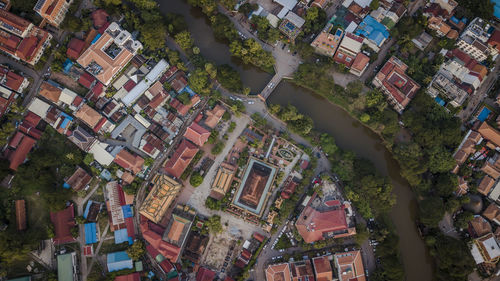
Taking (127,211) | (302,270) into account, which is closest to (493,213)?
(302,270)

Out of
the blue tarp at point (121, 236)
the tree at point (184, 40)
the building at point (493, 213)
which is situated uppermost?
the building at point (493, 213)

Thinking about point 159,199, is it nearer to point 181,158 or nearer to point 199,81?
A: point 181,158

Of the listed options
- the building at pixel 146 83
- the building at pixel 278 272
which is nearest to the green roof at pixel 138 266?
the building at pixel 278 272

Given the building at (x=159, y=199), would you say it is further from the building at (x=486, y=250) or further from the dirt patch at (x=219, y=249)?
the building at (x=486, y=250)

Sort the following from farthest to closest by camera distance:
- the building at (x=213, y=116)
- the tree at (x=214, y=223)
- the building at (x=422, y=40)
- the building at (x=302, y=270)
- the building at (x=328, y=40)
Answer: the building at (x=422, y=40), the building at (x=328, y=40), the building at (x=213, y=116), the tree at (x=214, y=223), the building at (x=302, y=270)

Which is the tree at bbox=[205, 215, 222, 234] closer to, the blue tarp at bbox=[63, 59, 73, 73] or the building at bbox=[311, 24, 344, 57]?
the building at bbox=[311, 24, 344, 57]

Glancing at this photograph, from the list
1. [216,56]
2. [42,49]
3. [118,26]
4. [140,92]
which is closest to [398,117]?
[216,56]
